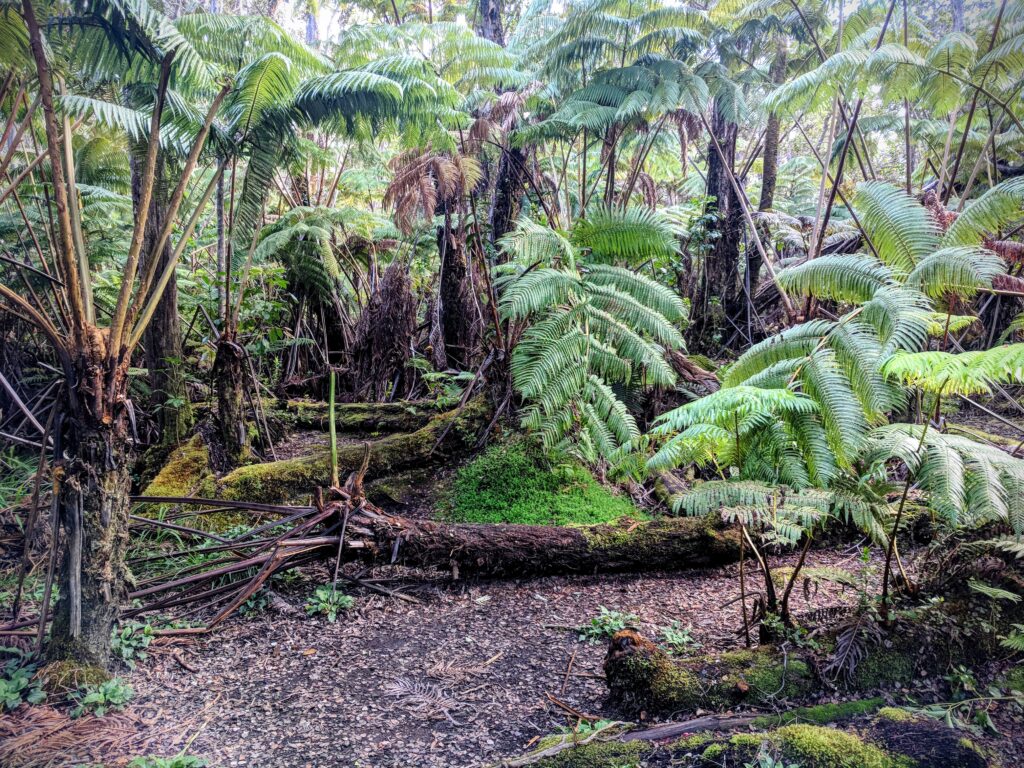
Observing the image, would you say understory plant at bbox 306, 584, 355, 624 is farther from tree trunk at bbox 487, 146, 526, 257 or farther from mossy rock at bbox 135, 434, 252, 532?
tree trunk at bbox 487, 146, 526, 257

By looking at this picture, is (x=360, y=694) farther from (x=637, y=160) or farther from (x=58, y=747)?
(x=637, y=160)

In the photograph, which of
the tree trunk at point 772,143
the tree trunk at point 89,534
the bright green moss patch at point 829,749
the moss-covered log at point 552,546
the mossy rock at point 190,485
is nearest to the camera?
the bright green moss patch at point 829,749

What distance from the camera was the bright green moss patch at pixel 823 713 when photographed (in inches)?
80.4

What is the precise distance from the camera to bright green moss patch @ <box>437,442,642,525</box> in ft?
13.8

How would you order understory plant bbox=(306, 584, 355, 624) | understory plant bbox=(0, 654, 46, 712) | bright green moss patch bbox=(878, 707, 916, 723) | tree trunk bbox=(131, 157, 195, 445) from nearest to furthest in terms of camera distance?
1. bright green moss patch bbox=(878, 707, 916, 723)
2. understory plant bbox=(0, 654, 46, 712)
3. understory plant bbox=(306, 584, 355, 624)
4. tree trunk bbox=(131, 157, 195, 445)

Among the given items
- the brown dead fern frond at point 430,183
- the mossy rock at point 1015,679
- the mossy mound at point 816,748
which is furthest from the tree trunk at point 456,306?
the mossy rock at point 1015,679

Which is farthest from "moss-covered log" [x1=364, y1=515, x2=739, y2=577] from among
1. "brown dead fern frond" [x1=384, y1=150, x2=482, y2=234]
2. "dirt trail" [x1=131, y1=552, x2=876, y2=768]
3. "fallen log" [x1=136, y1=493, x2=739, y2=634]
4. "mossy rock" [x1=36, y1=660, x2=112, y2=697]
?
"brown dead fern frond" [x1=384, y1=150, x2=482, y2=234]

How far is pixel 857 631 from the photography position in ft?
7.44

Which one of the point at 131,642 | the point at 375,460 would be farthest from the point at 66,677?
the point at 375,460

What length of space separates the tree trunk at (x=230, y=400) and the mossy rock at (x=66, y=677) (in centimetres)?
241

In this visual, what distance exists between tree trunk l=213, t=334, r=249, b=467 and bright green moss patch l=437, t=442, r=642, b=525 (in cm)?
171

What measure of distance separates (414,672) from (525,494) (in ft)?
6.15

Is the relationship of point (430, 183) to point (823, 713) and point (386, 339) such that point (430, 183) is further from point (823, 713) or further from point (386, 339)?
point (823, 713)

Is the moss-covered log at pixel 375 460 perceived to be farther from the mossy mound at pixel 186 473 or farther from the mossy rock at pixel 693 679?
the mossy rock at pixel 693 679
